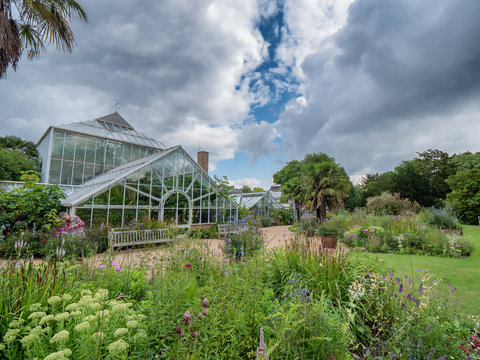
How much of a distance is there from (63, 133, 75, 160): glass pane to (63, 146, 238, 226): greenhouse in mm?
5670

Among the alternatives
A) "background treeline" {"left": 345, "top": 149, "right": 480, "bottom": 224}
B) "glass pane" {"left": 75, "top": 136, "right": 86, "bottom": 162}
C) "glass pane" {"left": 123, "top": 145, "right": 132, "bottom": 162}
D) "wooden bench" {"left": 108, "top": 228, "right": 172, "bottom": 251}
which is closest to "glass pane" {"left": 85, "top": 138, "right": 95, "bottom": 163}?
"glass pane" {"left": 75, "top": 136, "right": 86, "bottom": 162}

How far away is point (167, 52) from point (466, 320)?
10.2 metres

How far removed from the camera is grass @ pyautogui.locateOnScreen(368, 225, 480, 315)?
3.53 m

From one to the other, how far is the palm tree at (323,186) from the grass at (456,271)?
23.8 ft

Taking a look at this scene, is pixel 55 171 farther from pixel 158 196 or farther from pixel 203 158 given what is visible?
pixel 203 158

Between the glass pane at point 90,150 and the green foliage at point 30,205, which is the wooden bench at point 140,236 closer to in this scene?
the green foliage at point 30,205

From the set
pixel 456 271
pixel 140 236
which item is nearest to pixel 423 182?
pixel 456 271

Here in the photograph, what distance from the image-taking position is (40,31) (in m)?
6.67

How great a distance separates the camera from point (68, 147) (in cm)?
1605

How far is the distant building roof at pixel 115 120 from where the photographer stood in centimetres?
1965

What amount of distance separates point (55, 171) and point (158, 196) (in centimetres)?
980

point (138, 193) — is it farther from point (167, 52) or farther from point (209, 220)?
point (167, 52)

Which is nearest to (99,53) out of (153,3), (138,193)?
(153,3)

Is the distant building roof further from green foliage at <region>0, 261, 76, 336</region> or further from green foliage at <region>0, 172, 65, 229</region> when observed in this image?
green foliage at <region>0, 261, 76, 336</region>
